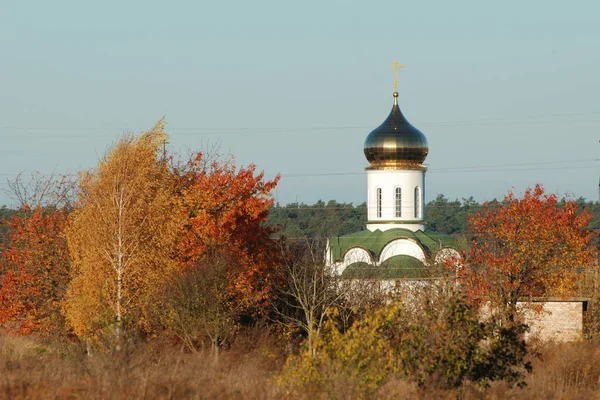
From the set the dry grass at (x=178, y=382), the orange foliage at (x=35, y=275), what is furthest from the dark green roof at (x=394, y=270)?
the dry grass at (x=178, y=382)

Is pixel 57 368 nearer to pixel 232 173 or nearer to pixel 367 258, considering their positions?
pixel 232 173

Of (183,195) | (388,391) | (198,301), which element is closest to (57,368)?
(388,391)

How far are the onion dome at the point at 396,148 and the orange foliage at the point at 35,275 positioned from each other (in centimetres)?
2491

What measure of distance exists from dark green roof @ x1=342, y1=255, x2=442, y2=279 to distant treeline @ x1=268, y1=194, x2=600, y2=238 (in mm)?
48794

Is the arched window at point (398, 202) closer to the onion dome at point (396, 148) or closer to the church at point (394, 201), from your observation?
the church at point (394, 201)

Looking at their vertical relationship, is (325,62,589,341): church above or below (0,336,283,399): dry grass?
above

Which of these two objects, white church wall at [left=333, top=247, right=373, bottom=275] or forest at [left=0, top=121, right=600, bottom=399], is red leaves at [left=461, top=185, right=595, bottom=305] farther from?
white church wall at [left=333, top=247, right=373, bottom=275]

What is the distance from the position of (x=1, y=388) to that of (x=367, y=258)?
4134 cm

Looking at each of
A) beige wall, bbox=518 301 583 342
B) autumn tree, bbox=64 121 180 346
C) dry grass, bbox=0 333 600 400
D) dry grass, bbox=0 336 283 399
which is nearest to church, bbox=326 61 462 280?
beige wall, bbox=518 301 583 342

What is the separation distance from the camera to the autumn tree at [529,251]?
3822 centimetres

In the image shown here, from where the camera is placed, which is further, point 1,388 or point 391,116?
point 391,116

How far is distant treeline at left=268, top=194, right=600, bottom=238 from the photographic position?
351ft

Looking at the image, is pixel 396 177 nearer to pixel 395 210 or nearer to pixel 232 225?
pixel 395 210

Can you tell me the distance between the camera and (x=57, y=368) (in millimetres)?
18406
